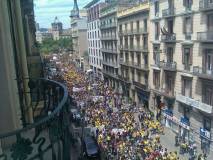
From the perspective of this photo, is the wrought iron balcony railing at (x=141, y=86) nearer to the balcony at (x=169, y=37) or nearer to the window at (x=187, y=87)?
the balcony at (x=169, y=37)

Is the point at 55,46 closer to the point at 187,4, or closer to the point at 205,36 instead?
the point at 187,4

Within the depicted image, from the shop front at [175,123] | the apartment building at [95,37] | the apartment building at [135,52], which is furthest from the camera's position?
the apartment building at [95,37]

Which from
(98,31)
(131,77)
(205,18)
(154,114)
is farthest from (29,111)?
(98,31)

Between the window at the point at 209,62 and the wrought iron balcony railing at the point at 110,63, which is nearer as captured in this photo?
the window at the point at 209,62

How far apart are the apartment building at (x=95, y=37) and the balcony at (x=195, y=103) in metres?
40.3

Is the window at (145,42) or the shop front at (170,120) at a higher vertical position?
the window at (145,42)

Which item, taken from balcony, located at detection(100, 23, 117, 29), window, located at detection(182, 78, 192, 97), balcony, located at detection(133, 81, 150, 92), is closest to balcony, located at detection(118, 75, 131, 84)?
balcony, located at detection(133, 81, 150, 92)

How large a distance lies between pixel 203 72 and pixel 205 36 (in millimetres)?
3092

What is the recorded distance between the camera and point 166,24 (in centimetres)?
3538

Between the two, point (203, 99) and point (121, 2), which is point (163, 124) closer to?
point (203, 99)

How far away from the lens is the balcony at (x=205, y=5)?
87.8 feet

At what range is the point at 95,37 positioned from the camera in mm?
75500

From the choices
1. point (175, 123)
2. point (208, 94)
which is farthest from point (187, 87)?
point (175, 123)

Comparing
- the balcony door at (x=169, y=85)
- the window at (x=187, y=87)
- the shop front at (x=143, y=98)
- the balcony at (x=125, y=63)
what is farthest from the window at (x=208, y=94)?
the balcony at (x=125, y=63)
